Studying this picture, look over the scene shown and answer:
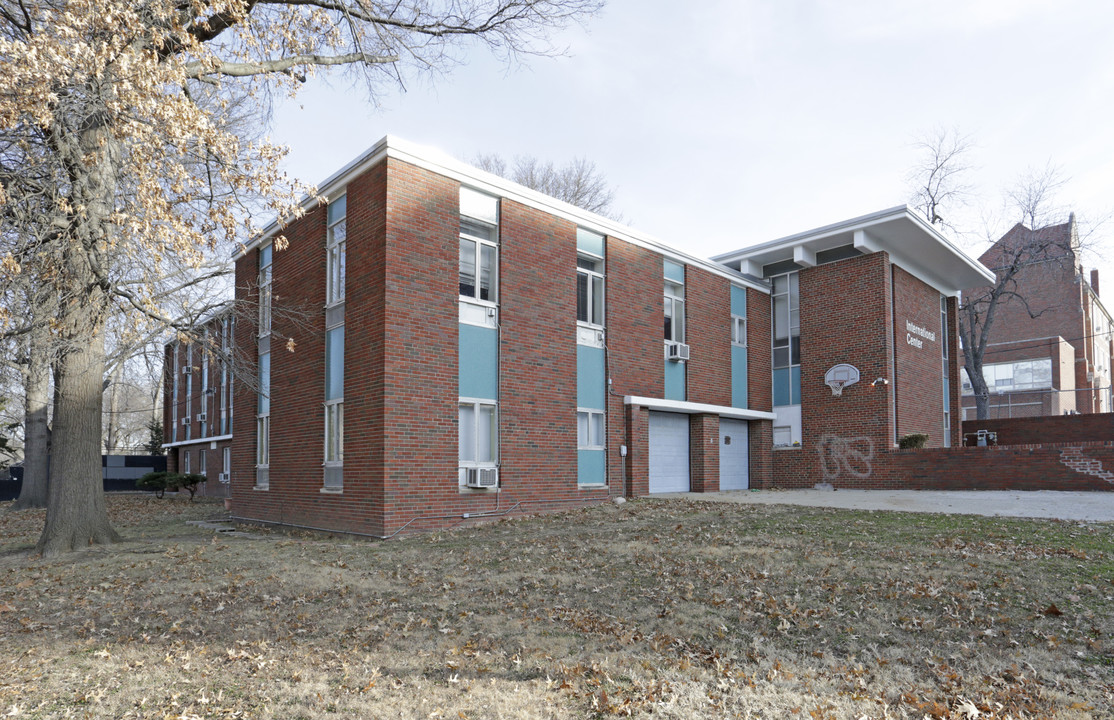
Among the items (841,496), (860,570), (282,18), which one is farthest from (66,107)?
(841,496)

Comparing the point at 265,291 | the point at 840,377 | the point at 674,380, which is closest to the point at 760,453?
the point at 840,377

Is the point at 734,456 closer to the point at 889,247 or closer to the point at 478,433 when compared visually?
the point at 889,247

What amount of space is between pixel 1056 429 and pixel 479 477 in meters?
21.4

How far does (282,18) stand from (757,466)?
1736cm

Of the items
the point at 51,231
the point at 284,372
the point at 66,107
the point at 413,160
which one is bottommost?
the point at 284,372

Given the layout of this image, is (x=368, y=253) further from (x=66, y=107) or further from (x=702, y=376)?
(x=702, y=376)

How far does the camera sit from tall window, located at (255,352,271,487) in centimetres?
1748

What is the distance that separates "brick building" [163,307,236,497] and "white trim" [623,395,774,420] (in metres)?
17.3

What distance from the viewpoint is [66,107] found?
908cm

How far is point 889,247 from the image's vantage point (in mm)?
21406

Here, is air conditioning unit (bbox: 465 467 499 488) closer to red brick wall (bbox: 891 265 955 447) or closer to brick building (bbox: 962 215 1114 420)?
red brick wall (bbox: 891 265 955 447)

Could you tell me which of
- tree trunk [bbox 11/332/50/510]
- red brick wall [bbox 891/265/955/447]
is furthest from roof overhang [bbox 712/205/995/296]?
tree trunk [bbox 11/332/50/510]

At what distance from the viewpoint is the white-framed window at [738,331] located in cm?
Result: 2192

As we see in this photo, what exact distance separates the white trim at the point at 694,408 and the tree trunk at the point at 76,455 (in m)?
10.8
